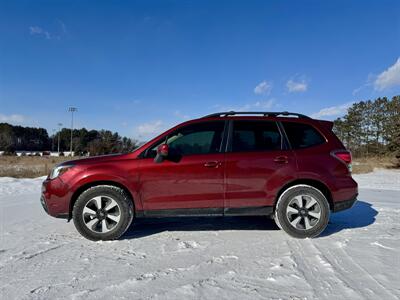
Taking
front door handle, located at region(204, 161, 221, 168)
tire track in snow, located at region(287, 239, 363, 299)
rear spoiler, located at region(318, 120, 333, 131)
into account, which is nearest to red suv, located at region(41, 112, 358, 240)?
front door handle, located at region(204, 161, 221, 168)

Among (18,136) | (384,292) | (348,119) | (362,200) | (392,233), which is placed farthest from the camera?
(18,136)

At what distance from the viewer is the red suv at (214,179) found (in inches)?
155

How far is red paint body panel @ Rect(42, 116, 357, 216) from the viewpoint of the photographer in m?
3.97

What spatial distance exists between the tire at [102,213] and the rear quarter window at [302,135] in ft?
8.35

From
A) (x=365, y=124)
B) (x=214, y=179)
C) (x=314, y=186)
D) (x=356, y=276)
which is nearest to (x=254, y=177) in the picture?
(x=214, y=179)

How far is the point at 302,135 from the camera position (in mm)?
4355

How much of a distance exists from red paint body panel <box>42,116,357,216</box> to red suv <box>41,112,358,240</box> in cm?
1

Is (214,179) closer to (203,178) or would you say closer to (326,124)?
(203,178)

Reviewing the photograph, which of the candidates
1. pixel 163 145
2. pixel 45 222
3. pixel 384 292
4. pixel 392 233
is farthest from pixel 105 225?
pixel 392 233

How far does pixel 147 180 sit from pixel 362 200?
17.9 ft

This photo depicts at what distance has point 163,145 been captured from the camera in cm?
392

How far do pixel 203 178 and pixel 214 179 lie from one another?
16 cm

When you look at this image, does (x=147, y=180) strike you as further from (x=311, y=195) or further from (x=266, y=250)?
(x=311, y=195)

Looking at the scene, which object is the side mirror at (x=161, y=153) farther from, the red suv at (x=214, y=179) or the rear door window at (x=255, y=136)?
the rear door window at (x=255, y=136)
